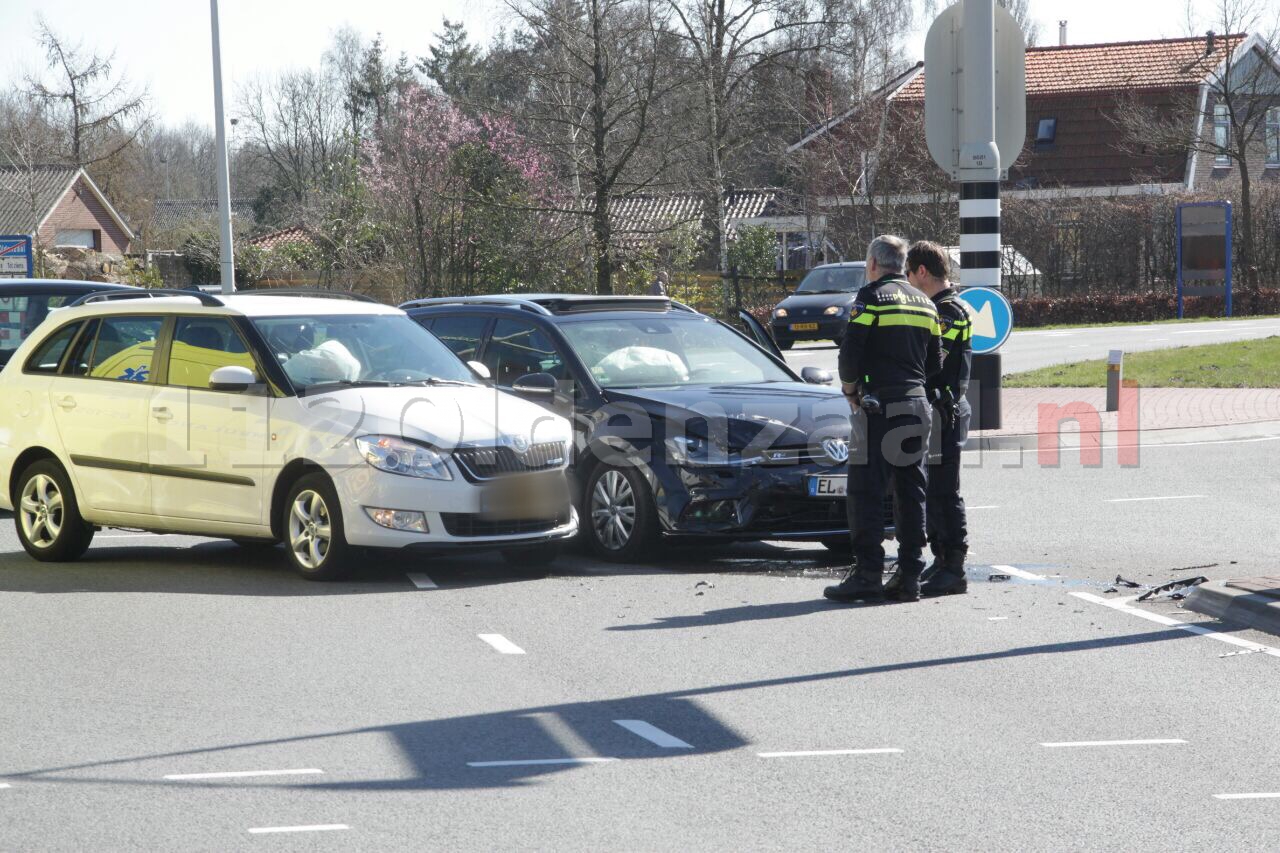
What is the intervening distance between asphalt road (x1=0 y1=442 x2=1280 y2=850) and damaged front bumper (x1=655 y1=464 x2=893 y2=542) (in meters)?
0.32

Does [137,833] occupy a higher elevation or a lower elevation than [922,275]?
lower

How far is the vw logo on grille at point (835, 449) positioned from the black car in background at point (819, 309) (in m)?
19.1

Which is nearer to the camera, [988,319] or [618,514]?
[618,514]

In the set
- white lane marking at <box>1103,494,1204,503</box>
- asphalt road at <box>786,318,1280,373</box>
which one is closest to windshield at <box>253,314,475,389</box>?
white lane marking at <box>1103,494,1204,503</box>

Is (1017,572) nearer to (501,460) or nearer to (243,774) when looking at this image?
(501,460)

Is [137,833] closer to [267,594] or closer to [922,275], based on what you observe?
[267,594]

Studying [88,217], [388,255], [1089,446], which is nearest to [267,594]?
[1089,446]

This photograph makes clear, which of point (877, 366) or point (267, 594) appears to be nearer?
point (877, 366)

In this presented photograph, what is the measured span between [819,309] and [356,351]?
65.6 ft

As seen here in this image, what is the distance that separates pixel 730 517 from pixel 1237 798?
4.50 metres

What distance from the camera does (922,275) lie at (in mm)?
8836

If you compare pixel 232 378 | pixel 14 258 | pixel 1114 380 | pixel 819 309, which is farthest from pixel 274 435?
pixel 14 258

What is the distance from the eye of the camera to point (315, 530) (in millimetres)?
9039

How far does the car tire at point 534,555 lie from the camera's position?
948 centimetres
